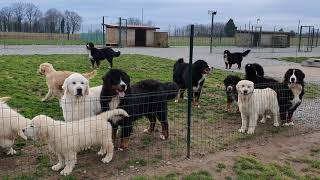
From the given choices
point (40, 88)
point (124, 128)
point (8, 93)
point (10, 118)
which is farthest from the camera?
point (40, 88)

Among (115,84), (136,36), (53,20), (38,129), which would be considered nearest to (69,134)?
(38,129)

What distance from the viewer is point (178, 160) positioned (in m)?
5.94

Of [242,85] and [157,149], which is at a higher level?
[242,85]

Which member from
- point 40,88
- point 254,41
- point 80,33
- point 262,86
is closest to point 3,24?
point 80,33

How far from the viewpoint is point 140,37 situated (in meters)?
38.0

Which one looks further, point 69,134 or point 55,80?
point 55,80

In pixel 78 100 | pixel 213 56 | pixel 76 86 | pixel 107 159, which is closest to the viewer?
pixel 107 159

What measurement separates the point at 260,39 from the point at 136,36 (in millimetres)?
13931

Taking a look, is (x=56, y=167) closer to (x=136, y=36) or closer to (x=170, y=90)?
(x=170, y=90)

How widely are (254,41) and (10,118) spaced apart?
39.8m

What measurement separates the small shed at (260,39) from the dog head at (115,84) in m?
37.5

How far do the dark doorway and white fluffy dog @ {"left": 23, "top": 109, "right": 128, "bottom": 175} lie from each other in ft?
106

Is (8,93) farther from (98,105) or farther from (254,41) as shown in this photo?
(254,41)

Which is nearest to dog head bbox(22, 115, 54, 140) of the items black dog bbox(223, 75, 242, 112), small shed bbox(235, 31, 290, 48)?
black dog bbox(223, 75, 242, 112)
